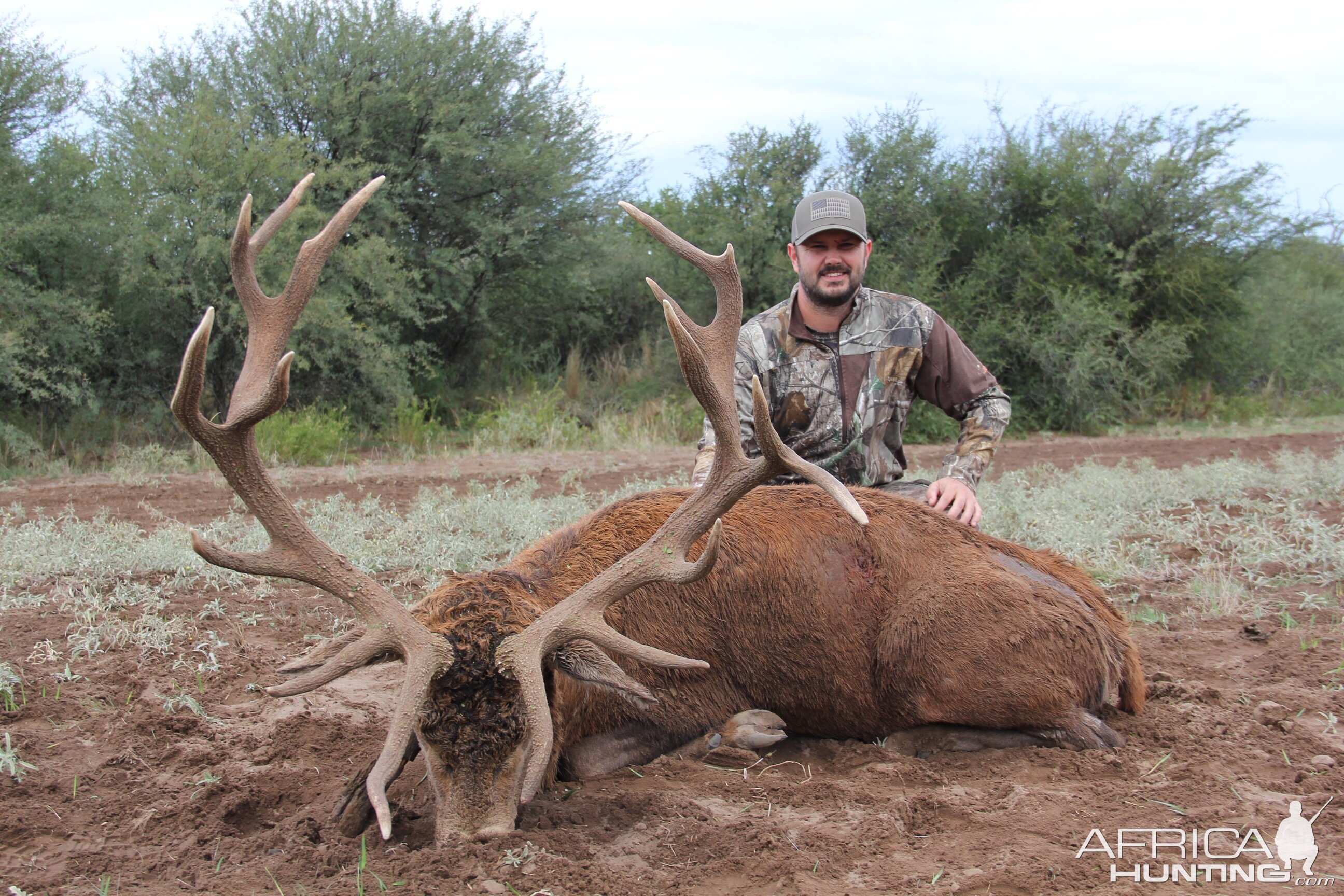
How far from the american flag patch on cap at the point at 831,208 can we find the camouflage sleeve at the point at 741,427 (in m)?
0.83

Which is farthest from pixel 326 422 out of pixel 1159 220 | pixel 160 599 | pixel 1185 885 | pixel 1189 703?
pixel 1159 220

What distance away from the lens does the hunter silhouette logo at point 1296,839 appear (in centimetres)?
285

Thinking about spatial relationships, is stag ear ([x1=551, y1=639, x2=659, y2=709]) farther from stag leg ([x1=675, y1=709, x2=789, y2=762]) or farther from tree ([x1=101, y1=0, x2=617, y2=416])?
tree ([x1=101, y1=0, x2=617, y2=416])

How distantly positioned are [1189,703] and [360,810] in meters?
3.30

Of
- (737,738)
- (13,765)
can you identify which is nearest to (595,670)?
(737,738)

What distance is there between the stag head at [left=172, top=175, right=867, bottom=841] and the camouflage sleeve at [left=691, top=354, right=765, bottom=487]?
132 centimetres

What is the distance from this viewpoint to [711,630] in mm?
4039

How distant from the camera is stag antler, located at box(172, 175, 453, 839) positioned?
2998 mm

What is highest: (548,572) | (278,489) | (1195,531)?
(278,489)

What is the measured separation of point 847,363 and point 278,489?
330 centimetres

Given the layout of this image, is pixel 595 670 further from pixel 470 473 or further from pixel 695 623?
pixel 470 473

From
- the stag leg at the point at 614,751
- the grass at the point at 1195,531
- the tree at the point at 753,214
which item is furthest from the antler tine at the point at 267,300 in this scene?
the tree at the point at 753,214

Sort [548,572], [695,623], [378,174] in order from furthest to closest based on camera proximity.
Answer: [378,174] < [695,623] < [548,572]

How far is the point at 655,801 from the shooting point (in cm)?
338
